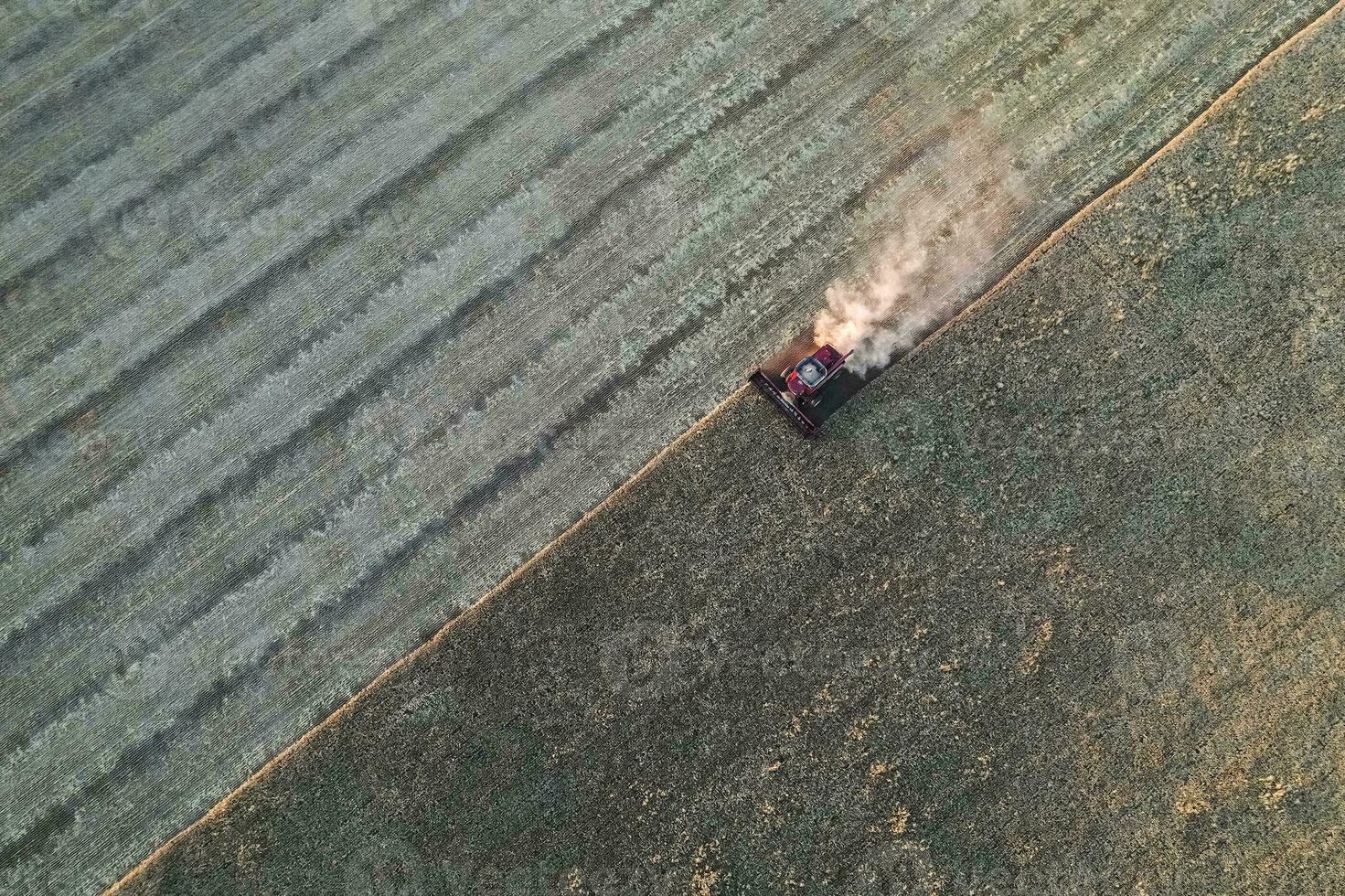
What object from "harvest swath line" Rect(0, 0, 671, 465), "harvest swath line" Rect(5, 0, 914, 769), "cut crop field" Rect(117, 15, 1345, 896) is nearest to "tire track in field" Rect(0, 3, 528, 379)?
"harvest swath line" Rect(0, 0, 671, 465)

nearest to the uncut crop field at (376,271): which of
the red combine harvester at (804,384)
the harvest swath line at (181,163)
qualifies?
the harvest swath line at (181,163)

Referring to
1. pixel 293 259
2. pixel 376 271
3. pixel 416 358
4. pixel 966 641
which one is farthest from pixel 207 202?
pixel 966 641

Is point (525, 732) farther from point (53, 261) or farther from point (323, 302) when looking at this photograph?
point (53, 261)

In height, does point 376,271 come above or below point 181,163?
below

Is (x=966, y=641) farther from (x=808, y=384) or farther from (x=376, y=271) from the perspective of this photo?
(x=376, y=271)

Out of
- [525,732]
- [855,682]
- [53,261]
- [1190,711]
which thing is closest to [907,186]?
[855,682]

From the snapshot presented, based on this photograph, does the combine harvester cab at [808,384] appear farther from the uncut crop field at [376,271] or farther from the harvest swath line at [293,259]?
the harvest swath line at [293,259]
